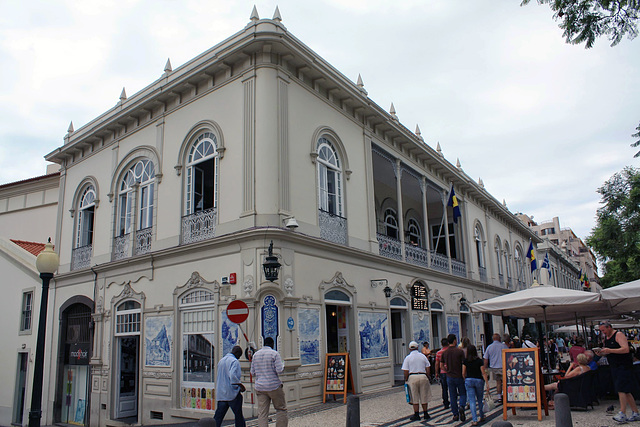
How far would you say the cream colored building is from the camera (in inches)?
488

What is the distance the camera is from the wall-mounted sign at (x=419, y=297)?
1802 cm

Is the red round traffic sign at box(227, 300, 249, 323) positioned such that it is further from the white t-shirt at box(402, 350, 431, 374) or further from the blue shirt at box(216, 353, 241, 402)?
the white t-shirt at box(402, 350, 431, 374)

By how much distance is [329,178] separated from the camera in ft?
49.8

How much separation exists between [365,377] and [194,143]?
26.9ft

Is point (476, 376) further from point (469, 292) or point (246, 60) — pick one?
point (469, 292)

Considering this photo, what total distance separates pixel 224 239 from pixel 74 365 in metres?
8.81

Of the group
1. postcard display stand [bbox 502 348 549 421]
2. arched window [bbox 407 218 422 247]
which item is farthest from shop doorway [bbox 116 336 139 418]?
arched window [bbox 407 218 422 247]

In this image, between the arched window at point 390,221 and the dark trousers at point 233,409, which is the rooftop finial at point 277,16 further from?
the arched window at point 390,221

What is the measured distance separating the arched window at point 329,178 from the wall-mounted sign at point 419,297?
490 centimetres

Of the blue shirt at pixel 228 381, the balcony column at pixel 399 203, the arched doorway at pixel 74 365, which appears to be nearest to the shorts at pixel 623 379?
the blue shirt at pixel 228 381

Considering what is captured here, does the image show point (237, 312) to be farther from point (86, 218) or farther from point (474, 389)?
point (86, 218)

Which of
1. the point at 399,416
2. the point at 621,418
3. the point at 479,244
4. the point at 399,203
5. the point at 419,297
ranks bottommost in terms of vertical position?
the point at 399,416

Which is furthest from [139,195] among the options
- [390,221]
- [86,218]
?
[390,221]

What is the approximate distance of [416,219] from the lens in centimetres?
2591
